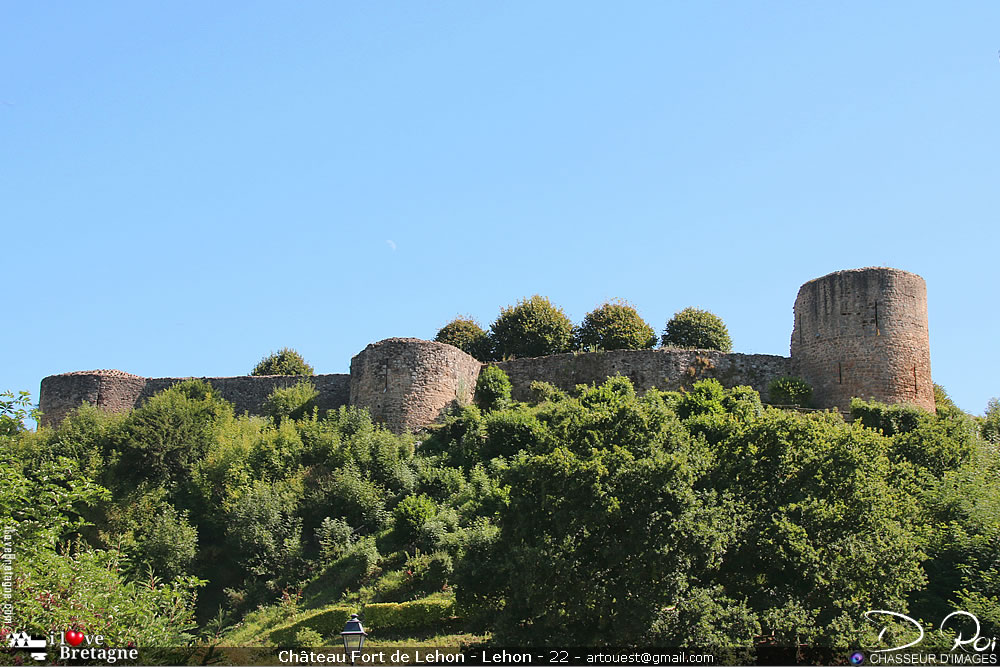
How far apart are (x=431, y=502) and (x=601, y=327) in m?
15.7

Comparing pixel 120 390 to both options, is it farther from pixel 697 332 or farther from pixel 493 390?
pixel 697 332

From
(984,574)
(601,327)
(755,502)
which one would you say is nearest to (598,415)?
(755,502)

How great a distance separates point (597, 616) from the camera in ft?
61.4

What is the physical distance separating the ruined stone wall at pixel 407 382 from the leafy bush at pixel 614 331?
→ 860 centimetres

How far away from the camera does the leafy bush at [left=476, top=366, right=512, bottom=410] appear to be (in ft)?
111

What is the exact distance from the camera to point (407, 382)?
32.4 metres

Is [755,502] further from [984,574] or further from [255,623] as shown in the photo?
[255,623]

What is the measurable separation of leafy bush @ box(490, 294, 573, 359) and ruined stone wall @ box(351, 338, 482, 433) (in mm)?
8050

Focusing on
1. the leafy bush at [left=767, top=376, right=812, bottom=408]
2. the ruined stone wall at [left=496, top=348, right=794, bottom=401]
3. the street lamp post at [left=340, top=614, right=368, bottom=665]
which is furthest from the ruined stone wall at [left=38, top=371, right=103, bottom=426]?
the street lamp post at [left=340, top=614, right=368, bottom=665]

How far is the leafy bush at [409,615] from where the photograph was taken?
22672mm

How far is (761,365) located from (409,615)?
55.1 ft

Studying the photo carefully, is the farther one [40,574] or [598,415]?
[598,415]
